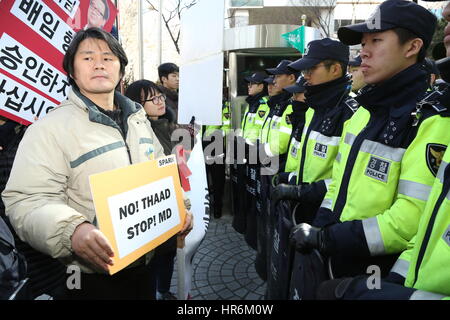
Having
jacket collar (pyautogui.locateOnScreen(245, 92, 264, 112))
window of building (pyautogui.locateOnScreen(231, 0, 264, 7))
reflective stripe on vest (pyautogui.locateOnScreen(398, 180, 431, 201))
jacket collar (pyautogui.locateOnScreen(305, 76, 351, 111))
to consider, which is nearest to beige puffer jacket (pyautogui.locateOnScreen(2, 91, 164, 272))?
reflective stripe on vest (pyautogui.locateOnScreen(398, 180, 431, 201))

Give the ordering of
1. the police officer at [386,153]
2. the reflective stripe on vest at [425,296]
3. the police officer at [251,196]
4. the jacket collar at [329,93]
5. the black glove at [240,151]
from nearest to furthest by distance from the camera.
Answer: the reflective stripe on vest at [425,296]
the police officer at [386,153]
the jacket collar at [329,93]
the police officer at [251,196]
the black glove at [240,151]

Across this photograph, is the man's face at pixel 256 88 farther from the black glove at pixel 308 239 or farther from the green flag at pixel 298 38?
the black glove at pixel 308 239

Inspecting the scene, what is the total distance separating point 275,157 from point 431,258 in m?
3.12

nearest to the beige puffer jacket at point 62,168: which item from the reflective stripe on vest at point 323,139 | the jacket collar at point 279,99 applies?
the reflective stripe on vest at point 323,139

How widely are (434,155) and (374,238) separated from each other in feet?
1.43

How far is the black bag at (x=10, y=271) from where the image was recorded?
106cm

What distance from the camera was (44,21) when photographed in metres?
2.17

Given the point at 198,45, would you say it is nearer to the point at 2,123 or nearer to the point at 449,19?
the point at 2,123

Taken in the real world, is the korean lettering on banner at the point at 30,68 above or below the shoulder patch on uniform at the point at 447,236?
above

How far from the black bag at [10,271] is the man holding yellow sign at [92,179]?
10 cm

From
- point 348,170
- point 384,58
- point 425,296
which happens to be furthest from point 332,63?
point 425,296

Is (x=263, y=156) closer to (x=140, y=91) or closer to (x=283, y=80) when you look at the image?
(x=283, y=80)

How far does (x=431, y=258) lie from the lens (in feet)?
3.46
